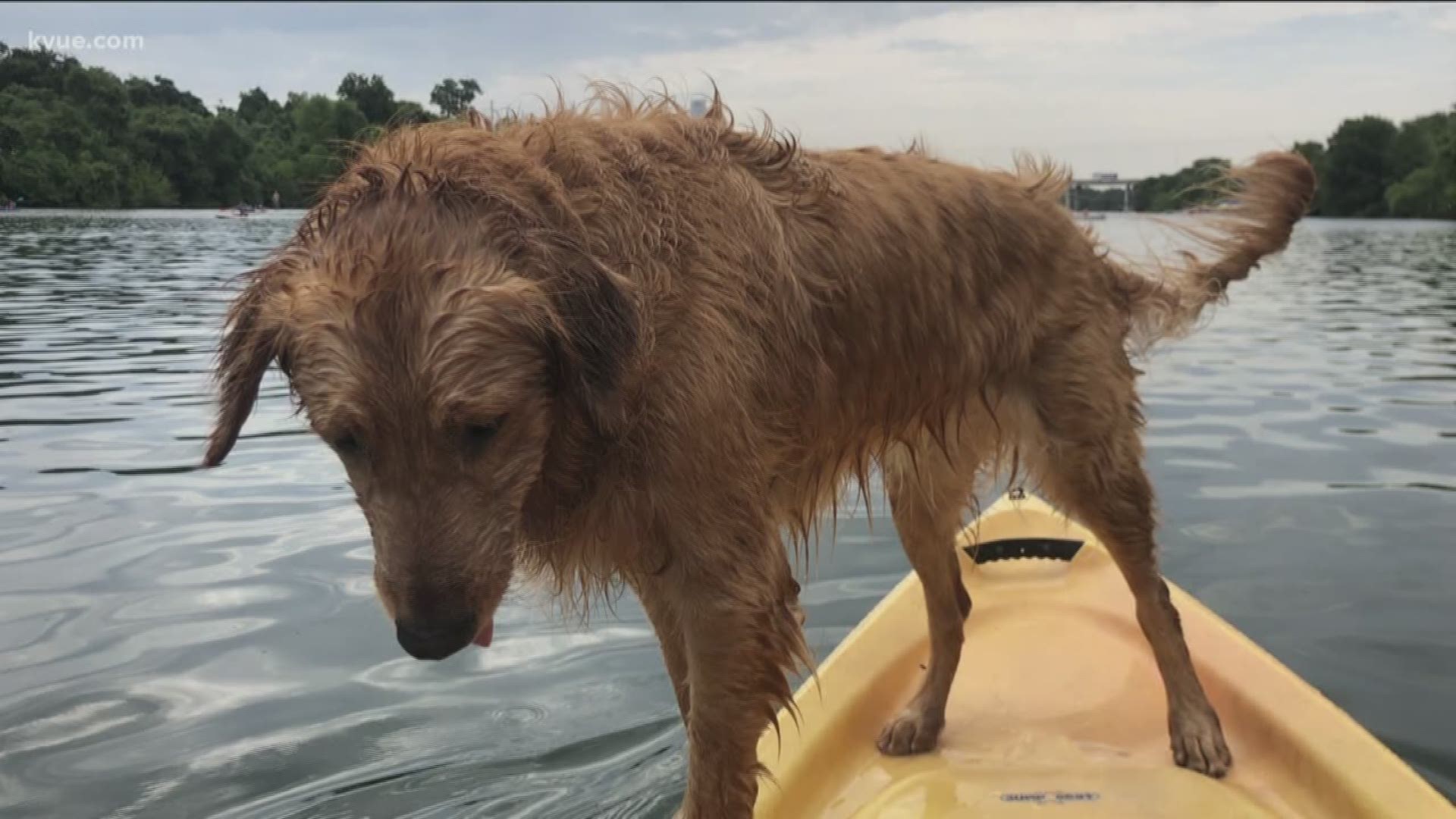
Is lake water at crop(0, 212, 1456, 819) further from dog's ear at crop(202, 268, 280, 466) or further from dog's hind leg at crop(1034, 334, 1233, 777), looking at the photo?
dog's hind leg at crop(1034, 334, 1233, 777)

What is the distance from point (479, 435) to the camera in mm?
2492

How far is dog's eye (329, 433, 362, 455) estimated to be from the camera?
244cm

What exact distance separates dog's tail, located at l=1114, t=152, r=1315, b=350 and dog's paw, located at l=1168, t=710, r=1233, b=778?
5.41ft

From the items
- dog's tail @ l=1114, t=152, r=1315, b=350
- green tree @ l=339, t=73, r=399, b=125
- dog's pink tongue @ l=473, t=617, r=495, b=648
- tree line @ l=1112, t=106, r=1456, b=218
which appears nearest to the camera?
dog's pink tongue @ l=473, t=617, r=495, b=648

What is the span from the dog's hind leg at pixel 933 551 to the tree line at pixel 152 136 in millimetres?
2375

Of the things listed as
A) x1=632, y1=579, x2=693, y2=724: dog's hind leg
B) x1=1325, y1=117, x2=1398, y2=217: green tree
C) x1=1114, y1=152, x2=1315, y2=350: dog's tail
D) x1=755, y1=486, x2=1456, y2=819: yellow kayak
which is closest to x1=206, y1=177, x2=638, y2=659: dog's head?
x1=632, y1=579, x2=693, y2=724: dog's hind leg

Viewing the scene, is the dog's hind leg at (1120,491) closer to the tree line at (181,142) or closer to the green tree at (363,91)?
the tree line at (181,142)

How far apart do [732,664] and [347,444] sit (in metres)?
1.23

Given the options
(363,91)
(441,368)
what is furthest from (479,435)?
(363,91)

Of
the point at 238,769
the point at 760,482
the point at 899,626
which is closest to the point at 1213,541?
the point at 899,626

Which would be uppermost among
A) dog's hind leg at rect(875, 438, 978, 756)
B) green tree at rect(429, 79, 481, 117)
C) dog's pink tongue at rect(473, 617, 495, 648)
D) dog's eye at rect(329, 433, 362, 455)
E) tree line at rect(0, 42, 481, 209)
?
tree line at rect(0, 42, 481, 209)

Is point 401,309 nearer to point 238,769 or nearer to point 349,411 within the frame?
point 349,411

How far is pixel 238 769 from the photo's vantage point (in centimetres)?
477

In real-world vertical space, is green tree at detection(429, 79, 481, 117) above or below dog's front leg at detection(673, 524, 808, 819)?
above
